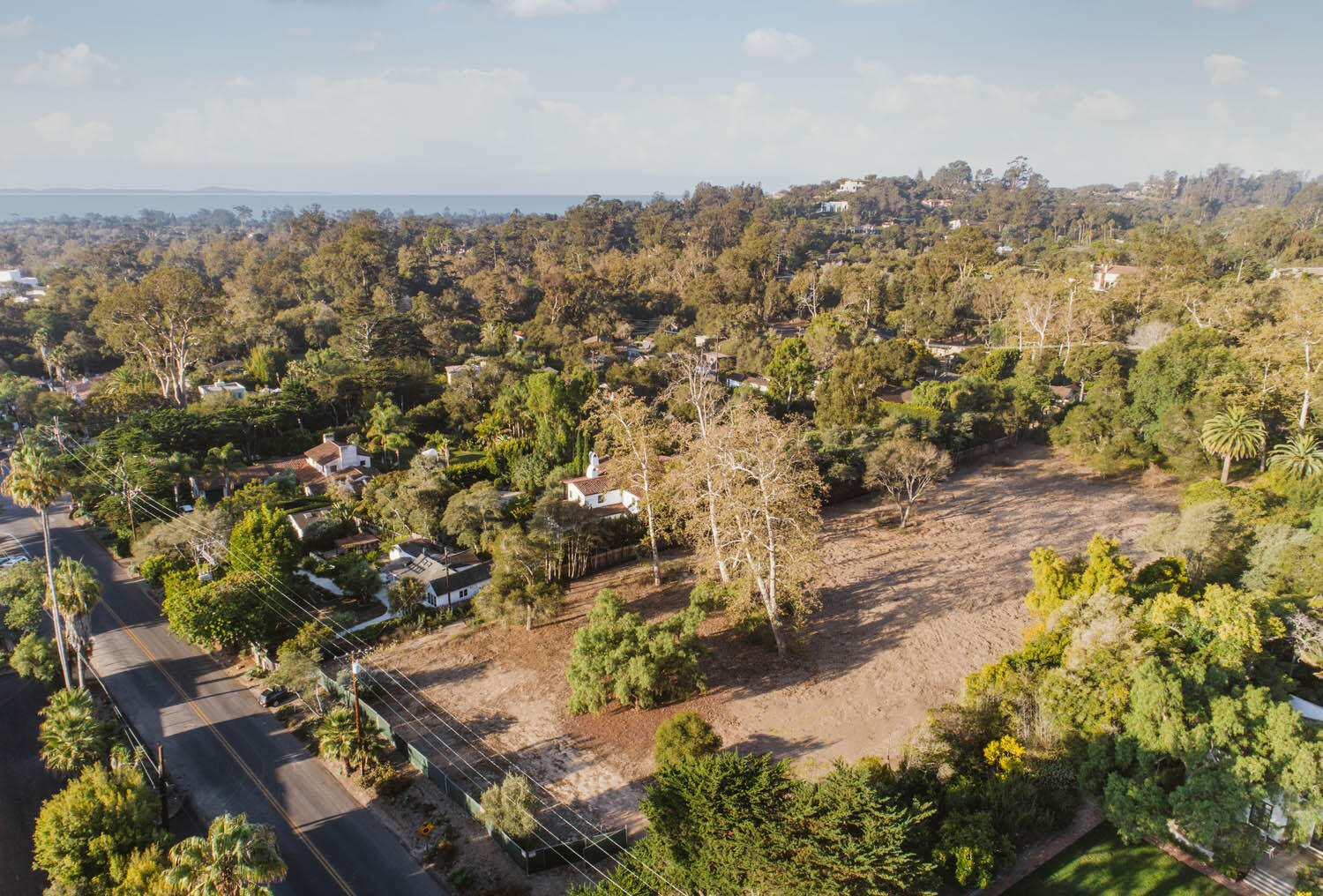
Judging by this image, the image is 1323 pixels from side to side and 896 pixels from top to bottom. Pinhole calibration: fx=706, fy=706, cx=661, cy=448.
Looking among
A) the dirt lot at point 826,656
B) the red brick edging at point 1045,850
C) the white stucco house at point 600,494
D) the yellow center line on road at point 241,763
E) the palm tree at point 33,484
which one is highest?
the palm tree at point 33,484

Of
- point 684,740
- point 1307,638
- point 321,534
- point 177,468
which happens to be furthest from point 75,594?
point 1307,638

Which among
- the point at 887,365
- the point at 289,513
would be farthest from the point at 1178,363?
the point at 289,513

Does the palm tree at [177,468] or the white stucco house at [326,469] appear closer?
the palm tree at [177,468]

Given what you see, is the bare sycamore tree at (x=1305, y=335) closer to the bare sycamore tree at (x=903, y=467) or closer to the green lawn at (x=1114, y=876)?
the bare sycamore tree at (x=903, y=467)

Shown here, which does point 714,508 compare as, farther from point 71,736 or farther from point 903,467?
point 71,736

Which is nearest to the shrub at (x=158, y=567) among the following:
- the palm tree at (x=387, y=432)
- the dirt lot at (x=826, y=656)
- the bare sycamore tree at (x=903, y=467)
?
the dirt lot at (x=826, y=656)

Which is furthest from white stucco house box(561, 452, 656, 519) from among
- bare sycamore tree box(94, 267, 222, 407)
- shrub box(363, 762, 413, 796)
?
bare sycamore tree box(94, 267, 222, 407)

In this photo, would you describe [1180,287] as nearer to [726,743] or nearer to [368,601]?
[726,743]
